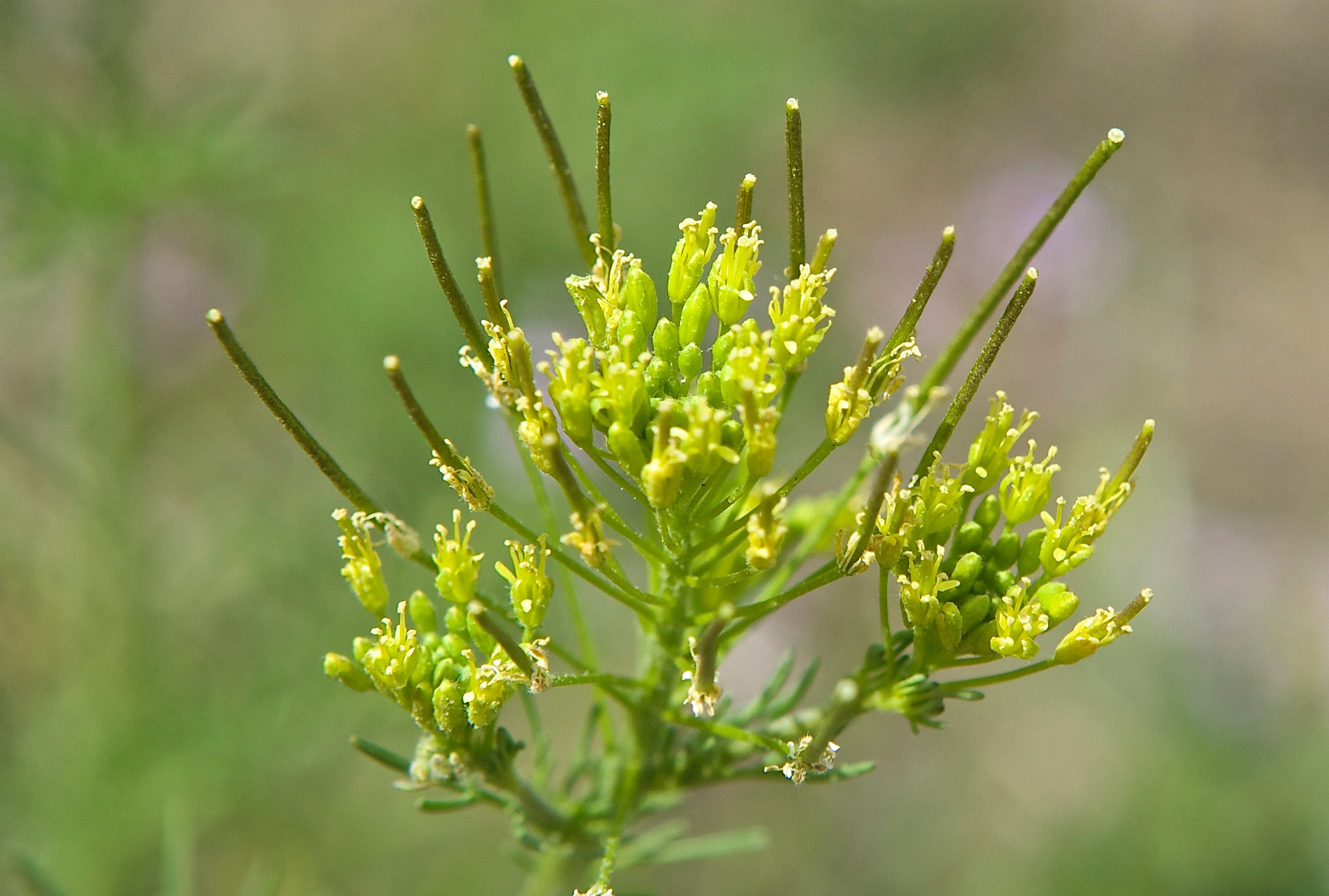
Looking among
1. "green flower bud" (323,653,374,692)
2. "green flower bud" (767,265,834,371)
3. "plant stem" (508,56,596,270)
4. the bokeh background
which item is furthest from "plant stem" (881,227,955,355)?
the bokeh background

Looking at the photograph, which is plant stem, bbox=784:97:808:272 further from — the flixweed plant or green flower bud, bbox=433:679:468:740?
green flower bud, bbox=433:679:468:740

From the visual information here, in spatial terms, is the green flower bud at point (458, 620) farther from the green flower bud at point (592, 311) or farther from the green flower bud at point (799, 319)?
the green flower bud at point (799, 319)

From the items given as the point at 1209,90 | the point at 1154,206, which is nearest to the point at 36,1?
the point at 1154,206

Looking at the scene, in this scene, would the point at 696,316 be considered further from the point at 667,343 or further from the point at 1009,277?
the point at 1009,277

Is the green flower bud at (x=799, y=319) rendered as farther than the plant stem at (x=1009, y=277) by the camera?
Yes

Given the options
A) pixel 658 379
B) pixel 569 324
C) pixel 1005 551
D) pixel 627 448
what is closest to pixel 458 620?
pixel 627 448

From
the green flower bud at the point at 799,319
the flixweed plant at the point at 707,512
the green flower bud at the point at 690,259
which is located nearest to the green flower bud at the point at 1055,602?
the flixweed plant at the point at 707,512

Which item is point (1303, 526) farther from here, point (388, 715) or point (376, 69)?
point (376, 69)
